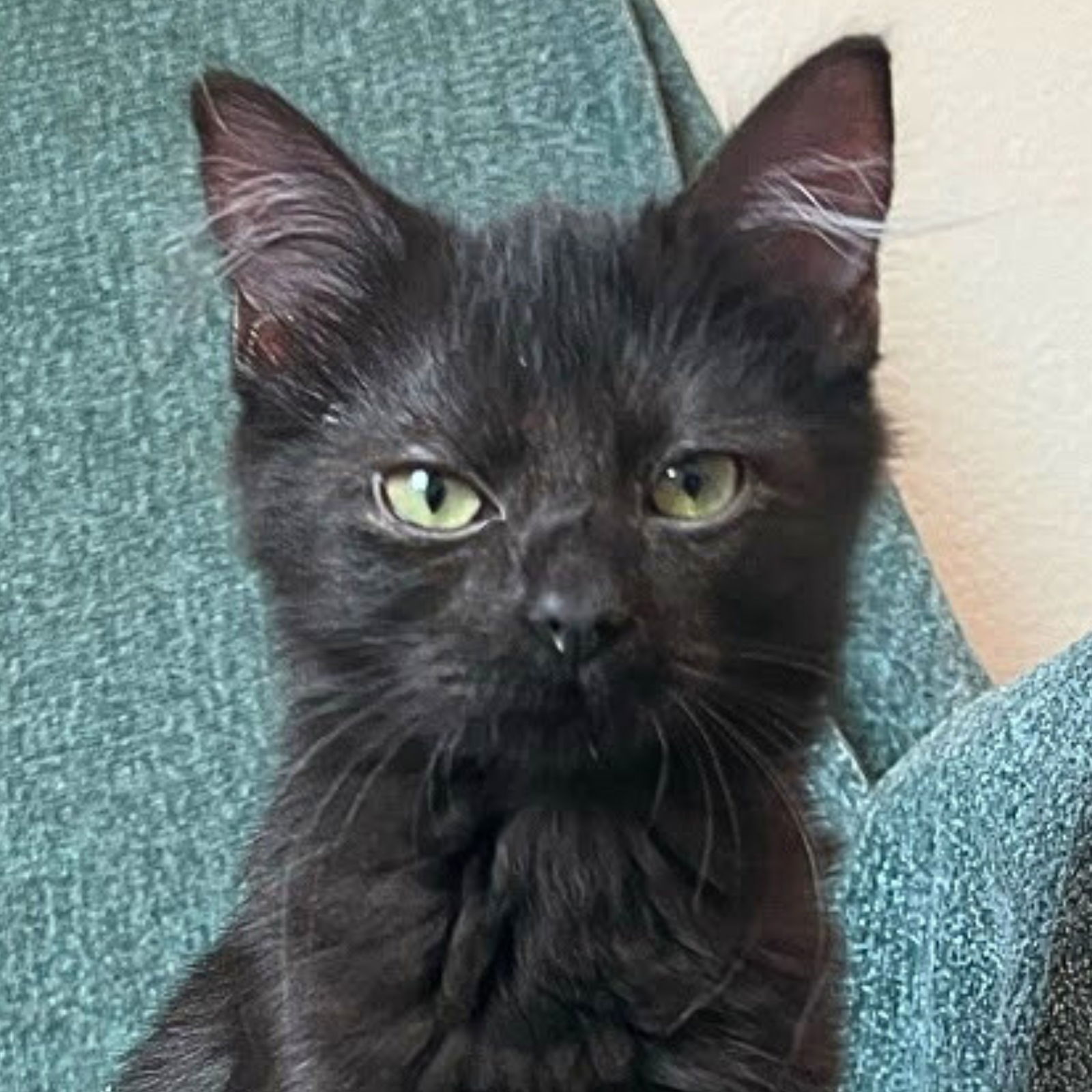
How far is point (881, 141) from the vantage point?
3.02 feet

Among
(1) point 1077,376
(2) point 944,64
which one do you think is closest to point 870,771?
(1) point 1077,376

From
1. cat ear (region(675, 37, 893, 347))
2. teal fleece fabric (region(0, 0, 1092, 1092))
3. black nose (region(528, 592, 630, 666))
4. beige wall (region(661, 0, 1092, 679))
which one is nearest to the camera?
black nose (region(528, 592, 630, 666))

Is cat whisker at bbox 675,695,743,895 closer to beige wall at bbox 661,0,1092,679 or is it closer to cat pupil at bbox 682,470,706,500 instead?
cat pupil at bbox 682,470,706,500

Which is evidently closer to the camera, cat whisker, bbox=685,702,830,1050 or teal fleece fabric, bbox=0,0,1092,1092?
cat whisker, bbox=685,702,830,1050

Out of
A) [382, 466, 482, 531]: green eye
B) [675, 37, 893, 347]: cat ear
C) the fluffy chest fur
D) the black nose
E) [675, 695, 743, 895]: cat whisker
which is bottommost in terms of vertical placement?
the fluffy chest fur

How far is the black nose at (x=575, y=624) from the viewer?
2.57 ft

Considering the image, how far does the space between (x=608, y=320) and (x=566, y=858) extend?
21cm

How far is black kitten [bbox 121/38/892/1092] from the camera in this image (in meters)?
0.84

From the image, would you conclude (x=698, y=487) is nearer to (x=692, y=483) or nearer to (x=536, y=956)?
(x=692, y=483)

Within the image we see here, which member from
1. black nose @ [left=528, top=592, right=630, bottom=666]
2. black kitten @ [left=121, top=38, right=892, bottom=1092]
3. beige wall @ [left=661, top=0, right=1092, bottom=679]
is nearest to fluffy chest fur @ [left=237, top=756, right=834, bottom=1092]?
black kitten @ [left=121, top=38, right=892, bottom=1092]

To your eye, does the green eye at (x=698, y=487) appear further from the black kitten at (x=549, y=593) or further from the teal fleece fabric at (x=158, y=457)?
the teal fleece fabric at (x=158, y=457)

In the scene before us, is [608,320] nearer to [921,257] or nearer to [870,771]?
[870,771]

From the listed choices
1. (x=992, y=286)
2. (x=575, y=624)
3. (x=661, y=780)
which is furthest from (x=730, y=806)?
(x=992, y=286)

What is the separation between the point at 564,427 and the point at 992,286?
73 cm
